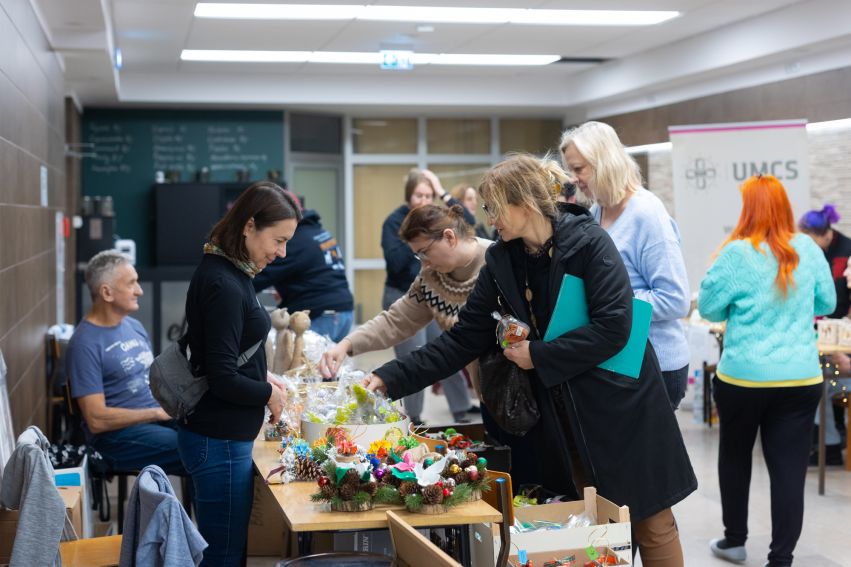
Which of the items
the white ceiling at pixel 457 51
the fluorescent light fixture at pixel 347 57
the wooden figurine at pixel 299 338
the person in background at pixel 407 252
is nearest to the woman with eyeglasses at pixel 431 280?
the wooden figurine at pixel 299 338

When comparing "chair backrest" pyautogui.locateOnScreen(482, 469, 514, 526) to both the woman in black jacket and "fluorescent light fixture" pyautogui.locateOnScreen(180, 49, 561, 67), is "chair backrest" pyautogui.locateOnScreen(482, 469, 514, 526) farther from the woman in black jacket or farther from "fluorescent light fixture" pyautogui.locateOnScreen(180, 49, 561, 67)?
"fluorescent light fixture" pyautogui.locateOnScreen(180, 49, 561, 67)

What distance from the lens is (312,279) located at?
5172 mm

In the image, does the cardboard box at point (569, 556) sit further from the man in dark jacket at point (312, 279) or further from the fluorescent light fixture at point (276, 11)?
the fluorescent light fixture at point (276, 11)

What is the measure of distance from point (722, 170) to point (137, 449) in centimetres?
449

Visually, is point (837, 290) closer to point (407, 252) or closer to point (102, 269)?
point (407, 252)

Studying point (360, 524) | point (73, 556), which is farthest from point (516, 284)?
point (73, 556)

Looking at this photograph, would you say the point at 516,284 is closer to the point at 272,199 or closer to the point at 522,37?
the point at 272,199

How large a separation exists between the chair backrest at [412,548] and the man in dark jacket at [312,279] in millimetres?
2697

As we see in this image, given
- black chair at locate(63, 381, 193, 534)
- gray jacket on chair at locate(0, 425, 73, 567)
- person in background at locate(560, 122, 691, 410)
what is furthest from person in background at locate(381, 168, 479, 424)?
gray jacket on chair at locate(0, 425, 73, 567)

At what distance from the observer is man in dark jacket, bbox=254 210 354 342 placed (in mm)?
5105

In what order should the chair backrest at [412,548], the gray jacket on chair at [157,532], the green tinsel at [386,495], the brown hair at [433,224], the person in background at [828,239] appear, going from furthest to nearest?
the person in background at [828,239] < the brown hair at [433,224] < the green tinsel at [386,495] < the gray jacket on chair at [157,532] < the chair backrest at [412,548]

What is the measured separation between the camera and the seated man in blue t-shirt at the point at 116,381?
427 centimetres

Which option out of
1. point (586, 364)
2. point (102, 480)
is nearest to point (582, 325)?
point (586, 364)

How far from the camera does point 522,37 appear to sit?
8578 mm
